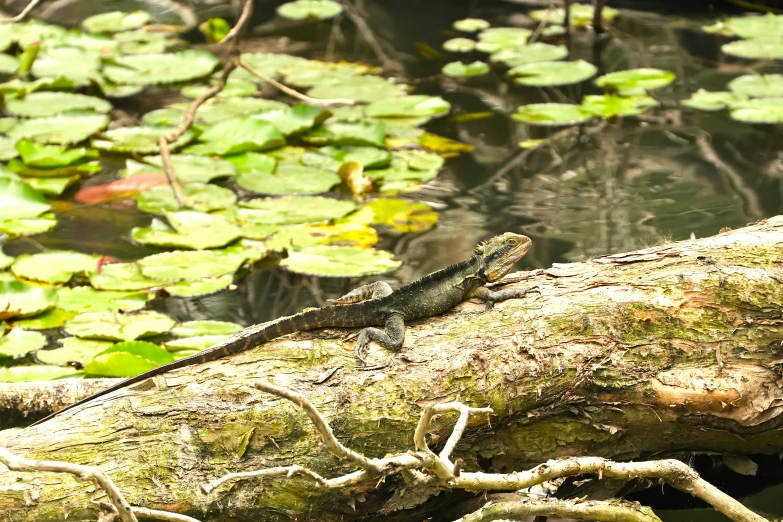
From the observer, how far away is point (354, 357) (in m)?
3.33

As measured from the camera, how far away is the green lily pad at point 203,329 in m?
4.62

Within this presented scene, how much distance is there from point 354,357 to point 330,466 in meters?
0.44

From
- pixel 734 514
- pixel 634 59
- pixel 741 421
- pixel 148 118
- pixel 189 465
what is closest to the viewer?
pixel 734 514

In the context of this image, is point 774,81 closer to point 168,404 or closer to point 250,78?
point 250,78

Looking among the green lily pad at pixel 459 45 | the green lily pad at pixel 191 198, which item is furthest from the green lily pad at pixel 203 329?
the green lily pad at pixel 459 45

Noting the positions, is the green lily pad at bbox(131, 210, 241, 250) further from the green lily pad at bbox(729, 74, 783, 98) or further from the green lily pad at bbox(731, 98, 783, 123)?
the green lily pad at bbox(729, 74, 783, 98)

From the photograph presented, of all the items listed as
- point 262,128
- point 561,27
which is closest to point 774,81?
point 561,27

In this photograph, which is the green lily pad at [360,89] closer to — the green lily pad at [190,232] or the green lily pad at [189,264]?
the green lily pad at [190,232]

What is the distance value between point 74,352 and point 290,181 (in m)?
2.21

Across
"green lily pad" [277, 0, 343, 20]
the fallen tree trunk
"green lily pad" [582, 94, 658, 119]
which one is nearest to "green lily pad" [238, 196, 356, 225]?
the fallen tree trunk

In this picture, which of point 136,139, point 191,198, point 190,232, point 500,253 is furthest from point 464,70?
point 500,253

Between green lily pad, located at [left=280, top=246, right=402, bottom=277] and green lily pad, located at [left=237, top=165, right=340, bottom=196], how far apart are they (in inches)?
31.5

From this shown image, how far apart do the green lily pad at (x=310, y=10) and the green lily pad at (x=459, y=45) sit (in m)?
1.50

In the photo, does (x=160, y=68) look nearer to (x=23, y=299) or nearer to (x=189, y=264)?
(x=189, y=264)
